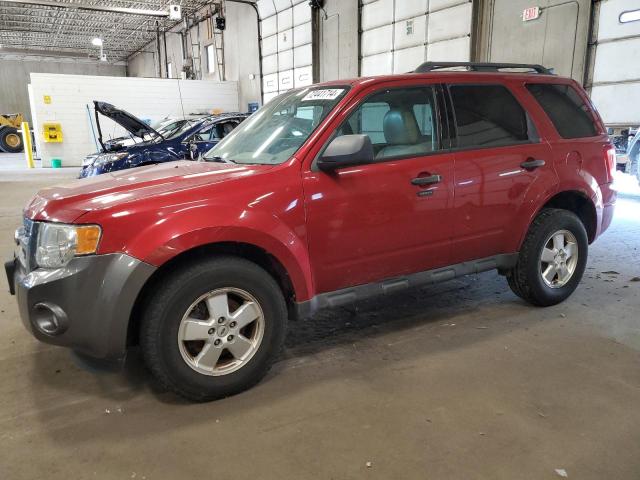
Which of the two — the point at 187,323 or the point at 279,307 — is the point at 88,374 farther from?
the point at 279,307

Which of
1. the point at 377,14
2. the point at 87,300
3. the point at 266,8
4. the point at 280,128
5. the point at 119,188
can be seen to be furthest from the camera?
the point at 266,8

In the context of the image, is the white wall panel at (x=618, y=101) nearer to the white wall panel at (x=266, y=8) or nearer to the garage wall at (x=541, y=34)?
the garage wall at (x=541, y=34)

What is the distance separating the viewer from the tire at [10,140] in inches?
919

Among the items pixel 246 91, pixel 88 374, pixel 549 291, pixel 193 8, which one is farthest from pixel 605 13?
pixel 193 8

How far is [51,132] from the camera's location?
1716 cm

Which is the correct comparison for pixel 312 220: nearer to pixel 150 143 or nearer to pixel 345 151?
pixel 345 151

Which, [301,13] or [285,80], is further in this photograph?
[285,80]

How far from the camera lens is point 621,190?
9.36 meters

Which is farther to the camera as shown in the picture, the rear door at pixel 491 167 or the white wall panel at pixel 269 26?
the white wall panel at pixel 269 26

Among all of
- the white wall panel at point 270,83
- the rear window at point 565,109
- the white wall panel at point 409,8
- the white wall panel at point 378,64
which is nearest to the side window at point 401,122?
the rear window at point 565,109

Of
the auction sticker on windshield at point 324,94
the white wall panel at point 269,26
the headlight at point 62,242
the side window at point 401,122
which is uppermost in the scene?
the white wall panel at point 269,26

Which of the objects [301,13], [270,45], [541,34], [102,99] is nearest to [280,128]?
[541,34]

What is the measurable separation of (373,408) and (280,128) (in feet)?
5.64

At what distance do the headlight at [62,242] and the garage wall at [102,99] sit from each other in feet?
51.9
